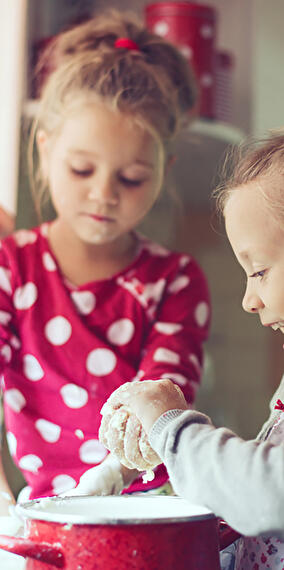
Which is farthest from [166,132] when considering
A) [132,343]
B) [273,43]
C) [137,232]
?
[273,43]

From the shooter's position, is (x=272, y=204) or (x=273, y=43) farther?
(x=273, y=43)

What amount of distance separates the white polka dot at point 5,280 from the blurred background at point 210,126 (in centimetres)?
8

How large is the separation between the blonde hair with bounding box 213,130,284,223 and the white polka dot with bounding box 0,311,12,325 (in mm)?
282

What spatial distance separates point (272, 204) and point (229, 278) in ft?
1.19

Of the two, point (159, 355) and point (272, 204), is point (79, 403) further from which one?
point (272, 204)

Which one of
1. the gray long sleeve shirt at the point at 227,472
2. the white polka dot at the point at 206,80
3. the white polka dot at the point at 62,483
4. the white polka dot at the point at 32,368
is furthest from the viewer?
Result: the white polka dot at the point at 206,80

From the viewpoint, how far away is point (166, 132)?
27.6 inches

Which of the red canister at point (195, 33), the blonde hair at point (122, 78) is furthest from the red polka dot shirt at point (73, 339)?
the red canister at point (195, 33)

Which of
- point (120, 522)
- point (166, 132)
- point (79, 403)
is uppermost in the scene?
point (166, 132)

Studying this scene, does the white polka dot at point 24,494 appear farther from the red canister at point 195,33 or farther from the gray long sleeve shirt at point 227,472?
the red canister at point 195,33

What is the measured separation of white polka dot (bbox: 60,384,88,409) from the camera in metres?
0.65

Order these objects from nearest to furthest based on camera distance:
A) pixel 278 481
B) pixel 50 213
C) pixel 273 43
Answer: pixel 278 481
pixel 50 213
pixel 273 43

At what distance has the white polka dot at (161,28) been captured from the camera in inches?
39.6

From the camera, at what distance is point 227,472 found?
354 mm
